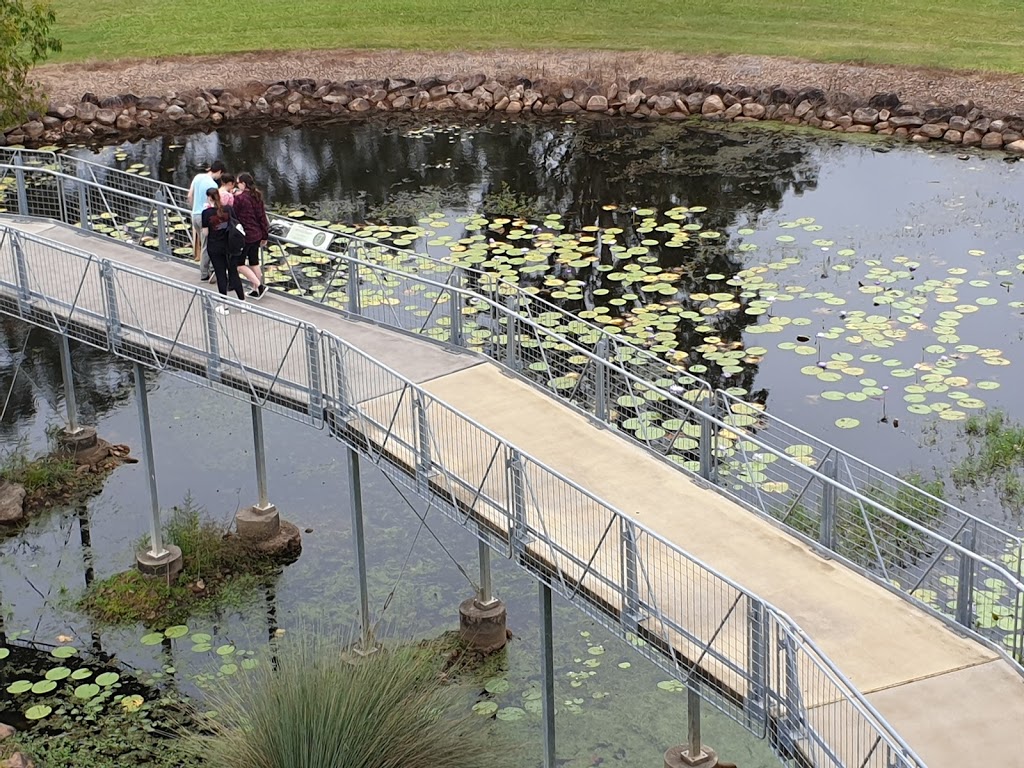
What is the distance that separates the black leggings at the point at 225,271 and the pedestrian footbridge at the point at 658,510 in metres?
0.35

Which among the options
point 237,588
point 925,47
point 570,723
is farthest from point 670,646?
point 925,47

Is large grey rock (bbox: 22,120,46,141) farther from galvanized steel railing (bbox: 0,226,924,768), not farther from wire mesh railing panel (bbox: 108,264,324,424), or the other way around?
wire mesh railing panel (bbox: 108,264,324,424)

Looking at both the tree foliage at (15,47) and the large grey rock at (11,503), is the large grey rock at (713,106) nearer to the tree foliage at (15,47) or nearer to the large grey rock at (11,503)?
the tree foliage at (15,47)

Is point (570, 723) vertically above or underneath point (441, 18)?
underneath

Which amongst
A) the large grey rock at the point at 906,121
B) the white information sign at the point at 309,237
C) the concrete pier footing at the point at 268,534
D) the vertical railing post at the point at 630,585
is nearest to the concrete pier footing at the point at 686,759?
the vertical railing post at the point at 630,585

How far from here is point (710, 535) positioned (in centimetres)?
1182

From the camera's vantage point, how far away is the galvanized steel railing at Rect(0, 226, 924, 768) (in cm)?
964

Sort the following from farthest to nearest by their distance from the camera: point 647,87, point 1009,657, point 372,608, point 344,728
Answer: point 647,87 < point 372,608 < point 344,728 < point 1009,657

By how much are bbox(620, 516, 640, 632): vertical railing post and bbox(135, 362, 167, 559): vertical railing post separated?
6.55 metres

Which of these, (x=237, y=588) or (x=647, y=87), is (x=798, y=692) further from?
(x=647, y=87)

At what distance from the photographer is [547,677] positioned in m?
12.0

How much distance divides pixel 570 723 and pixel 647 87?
2138 cm

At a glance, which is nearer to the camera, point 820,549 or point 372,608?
point 820,549

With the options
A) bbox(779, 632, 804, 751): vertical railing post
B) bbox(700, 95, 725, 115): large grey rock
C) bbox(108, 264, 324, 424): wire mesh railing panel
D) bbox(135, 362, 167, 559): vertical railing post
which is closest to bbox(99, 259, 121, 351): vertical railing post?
bbox(108, 264, 324, 424): wire mesh railing panel
